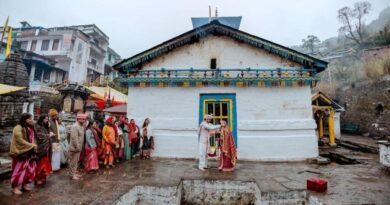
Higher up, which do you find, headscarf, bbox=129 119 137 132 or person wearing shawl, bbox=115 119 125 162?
headscarf, bbox=129 119 137 132

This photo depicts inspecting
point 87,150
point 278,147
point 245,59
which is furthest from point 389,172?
point 87,150

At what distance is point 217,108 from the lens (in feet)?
26.6

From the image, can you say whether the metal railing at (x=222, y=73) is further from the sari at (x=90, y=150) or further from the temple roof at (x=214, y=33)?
the sari at (x=90, y=150)

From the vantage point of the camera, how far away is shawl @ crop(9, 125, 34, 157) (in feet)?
13.5

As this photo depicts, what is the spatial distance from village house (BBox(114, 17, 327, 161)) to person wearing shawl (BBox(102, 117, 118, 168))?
177 cm

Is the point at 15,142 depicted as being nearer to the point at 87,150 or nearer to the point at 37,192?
the point at 37,192

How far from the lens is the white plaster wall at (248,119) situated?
7559 mm

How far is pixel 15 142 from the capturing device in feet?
13.6

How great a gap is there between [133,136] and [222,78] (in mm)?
4026

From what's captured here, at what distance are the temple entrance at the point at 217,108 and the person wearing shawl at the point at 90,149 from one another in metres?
3.83

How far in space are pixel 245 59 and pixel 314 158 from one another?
4.63 m

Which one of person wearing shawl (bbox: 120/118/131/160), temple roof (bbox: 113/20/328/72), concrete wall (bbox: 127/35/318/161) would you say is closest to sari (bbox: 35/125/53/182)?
person wearing shawl (bbox: 120/118/131/160)

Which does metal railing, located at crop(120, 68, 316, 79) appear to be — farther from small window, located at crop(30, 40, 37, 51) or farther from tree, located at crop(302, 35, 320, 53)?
tree, located at crop(302, 35, 320, 53)

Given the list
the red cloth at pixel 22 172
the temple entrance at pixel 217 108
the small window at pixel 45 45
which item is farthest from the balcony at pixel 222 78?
the small window at pixel 45 45
